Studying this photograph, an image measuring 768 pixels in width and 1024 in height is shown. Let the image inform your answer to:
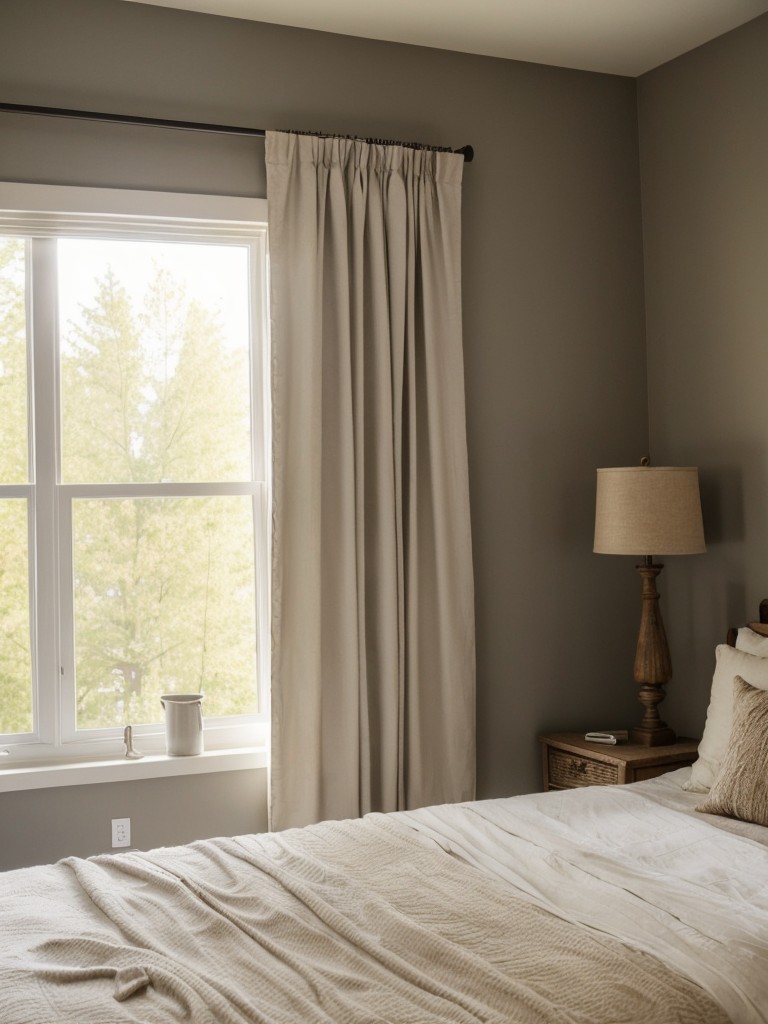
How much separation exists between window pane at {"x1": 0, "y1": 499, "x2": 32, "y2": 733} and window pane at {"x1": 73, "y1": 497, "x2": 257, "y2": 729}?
0.16m

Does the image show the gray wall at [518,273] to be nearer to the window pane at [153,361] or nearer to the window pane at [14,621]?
the window pane at [153,361]

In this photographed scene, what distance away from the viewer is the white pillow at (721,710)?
2945mm

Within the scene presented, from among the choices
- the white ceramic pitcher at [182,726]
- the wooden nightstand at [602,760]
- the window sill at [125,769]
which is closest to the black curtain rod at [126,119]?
the white ceramic pitcher at [182,726]

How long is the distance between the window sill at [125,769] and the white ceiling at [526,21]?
8.20 ft

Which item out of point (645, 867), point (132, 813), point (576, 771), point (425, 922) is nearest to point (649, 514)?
point (576, 771)

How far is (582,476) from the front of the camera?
4000 mm

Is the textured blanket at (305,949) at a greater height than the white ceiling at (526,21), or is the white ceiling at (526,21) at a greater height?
the white ceiling at (526,21)

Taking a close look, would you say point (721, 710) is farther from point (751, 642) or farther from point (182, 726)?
point (182, 726)

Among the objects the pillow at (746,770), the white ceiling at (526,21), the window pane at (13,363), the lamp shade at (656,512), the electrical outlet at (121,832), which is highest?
the white ceiling at (526,21)

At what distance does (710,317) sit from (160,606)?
2.26 m

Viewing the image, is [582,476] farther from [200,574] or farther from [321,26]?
[321,26]

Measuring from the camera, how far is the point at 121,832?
3.31 m

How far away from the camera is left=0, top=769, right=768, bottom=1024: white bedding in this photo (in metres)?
1.67

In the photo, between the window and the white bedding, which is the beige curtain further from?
the white bedding
